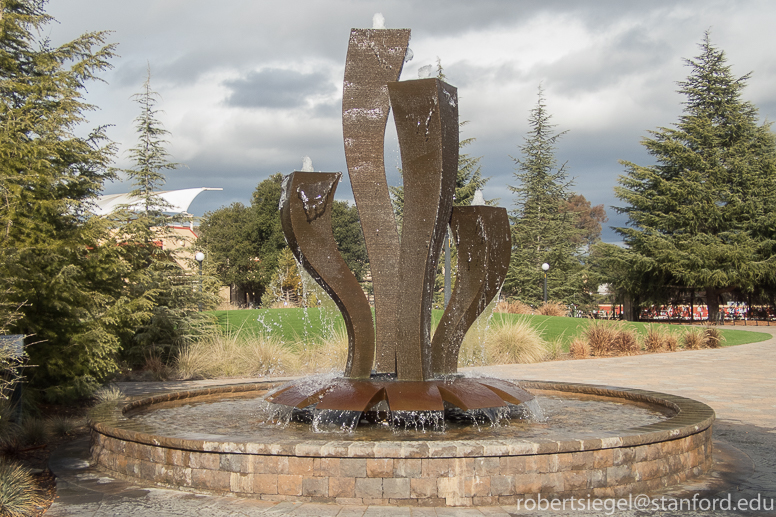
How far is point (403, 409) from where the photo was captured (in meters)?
5.11

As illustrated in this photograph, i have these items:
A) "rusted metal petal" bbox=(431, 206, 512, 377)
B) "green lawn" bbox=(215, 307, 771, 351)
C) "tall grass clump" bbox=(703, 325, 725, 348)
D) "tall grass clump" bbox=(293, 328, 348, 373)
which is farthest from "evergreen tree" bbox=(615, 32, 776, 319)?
"rusted metal petal" bbox=(431, 206, 512, 377)

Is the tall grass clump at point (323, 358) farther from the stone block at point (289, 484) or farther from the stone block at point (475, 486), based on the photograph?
the stone block at point (475, 486)

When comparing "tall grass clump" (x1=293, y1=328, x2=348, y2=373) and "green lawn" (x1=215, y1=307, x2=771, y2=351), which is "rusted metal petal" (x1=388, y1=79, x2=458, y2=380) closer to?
"tall grass clump" (x1=293, y1=328, x2=348, y2=373)

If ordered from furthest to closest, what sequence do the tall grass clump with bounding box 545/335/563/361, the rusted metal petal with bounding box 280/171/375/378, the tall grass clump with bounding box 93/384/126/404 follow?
the tall grass clump with bounding box 545/335/563/361 < the tall grass clump with bounding box 93/384/126/404 < the rusted metal petal with bounding box 280/171/375/378

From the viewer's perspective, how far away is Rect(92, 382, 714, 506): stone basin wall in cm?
412

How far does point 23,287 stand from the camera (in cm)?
702

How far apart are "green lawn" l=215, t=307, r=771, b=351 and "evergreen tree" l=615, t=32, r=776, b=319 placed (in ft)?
17.9

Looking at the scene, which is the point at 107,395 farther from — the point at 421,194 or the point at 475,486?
the point at 475,486

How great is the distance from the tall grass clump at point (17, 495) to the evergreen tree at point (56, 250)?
2.34 m

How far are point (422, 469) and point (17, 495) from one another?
8.84 ft

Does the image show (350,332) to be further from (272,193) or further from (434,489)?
(272,193)

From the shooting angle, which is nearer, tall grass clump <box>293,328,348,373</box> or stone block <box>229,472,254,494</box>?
stone block <box>229,472,254,494</box>

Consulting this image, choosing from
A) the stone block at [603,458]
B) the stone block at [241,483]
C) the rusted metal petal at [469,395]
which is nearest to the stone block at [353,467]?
the stone block at [241,483]

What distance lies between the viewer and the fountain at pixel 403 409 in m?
4.16
